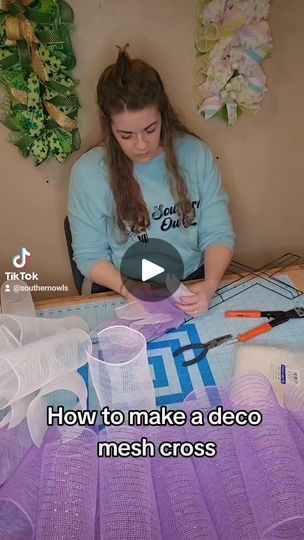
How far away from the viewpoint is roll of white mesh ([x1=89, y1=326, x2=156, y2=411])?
75cm

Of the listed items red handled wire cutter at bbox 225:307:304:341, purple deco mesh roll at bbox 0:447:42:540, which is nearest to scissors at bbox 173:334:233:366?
red handled wire cutter at bbox 225:307:304:341

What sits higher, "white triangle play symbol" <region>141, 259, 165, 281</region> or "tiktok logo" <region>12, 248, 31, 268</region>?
"white triangle play symbol" <region>141, 259, 165, 281</region>

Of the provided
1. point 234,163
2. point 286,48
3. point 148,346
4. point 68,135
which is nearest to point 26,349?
point 148,346

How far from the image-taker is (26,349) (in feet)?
2.41

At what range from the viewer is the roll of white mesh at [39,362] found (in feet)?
2.30

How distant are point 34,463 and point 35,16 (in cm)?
101

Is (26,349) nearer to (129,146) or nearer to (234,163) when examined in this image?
(129,146)

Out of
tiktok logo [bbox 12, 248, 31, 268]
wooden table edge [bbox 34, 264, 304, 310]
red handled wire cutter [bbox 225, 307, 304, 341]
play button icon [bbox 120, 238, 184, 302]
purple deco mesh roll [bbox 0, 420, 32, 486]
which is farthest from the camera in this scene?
tiktok logo [bbox 12, 248, 31, 268]

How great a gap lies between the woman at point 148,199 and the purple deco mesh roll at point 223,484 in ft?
1.26

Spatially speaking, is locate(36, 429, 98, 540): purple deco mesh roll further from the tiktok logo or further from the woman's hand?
the tiktok logo

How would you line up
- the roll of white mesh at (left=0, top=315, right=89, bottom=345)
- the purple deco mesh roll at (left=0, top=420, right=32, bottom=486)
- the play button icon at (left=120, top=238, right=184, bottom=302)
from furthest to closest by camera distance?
the play button icon at (left=120, top=238, right=184, bottom=302)
the roll of white mesh at (left=0, top=315, right=89, bottom=345)
the purple deco mesh roll at (left=0, top=420, right=32, bottom=486)

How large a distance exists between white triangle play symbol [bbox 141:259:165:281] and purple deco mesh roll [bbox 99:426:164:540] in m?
0.69

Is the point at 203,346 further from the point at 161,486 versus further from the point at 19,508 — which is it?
the point at 19,508

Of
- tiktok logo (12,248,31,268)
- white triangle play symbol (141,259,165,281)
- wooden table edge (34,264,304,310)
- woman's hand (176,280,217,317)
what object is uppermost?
woman's hand (176,280,217,317)
